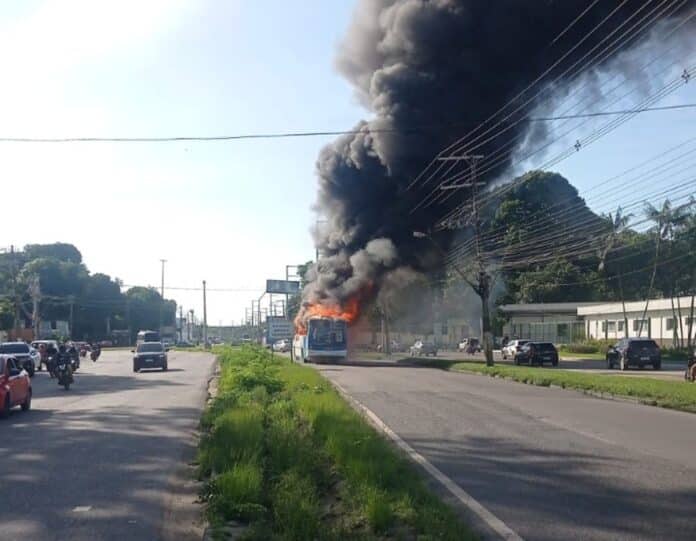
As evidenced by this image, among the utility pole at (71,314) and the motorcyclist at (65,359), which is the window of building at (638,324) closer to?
the motorcyclist at (65,359)

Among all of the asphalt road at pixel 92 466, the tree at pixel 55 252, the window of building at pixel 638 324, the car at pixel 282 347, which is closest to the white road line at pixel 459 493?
the asphalt road at pixel 92 466

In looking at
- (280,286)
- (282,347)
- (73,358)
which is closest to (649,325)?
(280,286)

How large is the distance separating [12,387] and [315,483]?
37.0 ft

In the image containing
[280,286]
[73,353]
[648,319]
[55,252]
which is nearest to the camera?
[73,353]

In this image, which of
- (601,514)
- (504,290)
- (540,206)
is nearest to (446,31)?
(601,514)

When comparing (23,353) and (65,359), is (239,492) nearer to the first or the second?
(65,359)

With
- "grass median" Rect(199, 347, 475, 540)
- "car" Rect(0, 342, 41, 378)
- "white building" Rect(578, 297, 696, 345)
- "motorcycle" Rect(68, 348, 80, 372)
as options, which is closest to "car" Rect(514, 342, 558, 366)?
"white building" Rect(578, 297, 696, 345)

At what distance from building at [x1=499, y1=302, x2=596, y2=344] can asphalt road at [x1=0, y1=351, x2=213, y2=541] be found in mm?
55041

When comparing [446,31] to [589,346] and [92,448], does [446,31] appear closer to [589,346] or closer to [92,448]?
[92,448]

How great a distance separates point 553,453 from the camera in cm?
1219

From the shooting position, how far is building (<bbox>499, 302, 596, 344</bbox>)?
2867 inches

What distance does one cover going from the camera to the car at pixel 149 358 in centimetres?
4072

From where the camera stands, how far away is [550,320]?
75.4 meters

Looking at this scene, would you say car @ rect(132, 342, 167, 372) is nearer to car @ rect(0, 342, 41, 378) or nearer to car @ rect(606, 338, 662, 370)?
car @ rect(0, 342, 41, 378)
